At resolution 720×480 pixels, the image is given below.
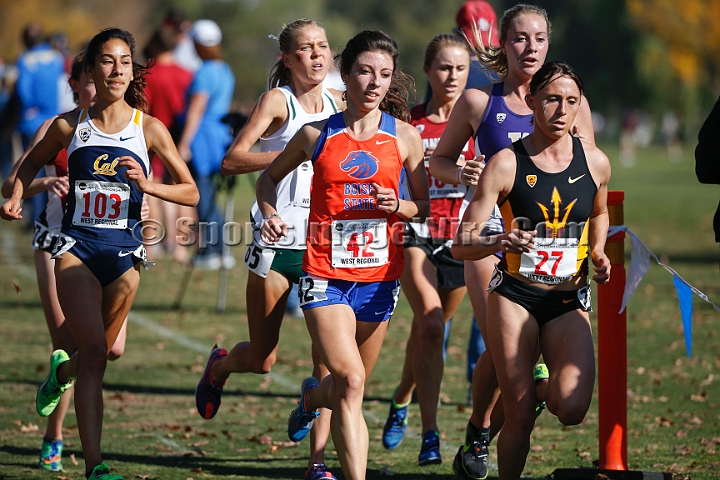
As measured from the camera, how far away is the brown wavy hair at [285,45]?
5875mm

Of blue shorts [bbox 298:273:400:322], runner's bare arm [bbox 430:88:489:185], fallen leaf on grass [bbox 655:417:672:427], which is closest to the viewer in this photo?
blue shorts [bbox 298:273:400:322]

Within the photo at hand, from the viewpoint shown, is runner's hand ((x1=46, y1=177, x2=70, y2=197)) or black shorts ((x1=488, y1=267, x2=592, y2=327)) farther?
runner's hand ((x1=46, y1=177, x2=70, y2=197))

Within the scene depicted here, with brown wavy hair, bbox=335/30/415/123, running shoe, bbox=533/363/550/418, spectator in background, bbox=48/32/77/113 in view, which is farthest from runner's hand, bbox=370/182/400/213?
spectator in background, bbox=48/32/77/113

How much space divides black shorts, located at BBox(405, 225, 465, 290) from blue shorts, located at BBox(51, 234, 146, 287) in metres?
1.90

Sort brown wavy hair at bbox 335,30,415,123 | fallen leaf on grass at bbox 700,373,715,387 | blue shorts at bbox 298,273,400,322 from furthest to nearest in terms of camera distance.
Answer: fallen leaf on grass at bbox 700,373,715,387 → brown wavy hair at bbox 335,30,415,123 → blue shorts at bbox 298,273,400,322

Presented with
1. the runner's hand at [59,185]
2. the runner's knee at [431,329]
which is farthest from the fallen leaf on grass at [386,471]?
the runner's hand at [59,185]

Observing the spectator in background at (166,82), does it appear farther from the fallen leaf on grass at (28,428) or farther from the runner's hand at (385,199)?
the runner's hand at (385,199)

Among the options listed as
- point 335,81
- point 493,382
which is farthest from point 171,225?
point 493,382

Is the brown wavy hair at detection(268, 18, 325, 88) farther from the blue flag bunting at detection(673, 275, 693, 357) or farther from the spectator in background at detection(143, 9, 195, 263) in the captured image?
the spectator in background at detection(143, 9, 195, 263)

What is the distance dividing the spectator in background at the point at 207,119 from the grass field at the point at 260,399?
129 cm

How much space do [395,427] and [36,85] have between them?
10.5 metres

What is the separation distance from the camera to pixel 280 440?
6695 mm

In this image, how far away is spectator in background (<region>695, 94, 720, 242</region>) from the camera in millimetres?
4930

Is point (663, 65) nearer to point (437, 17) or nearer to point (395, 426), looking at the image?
point (437, 17)
